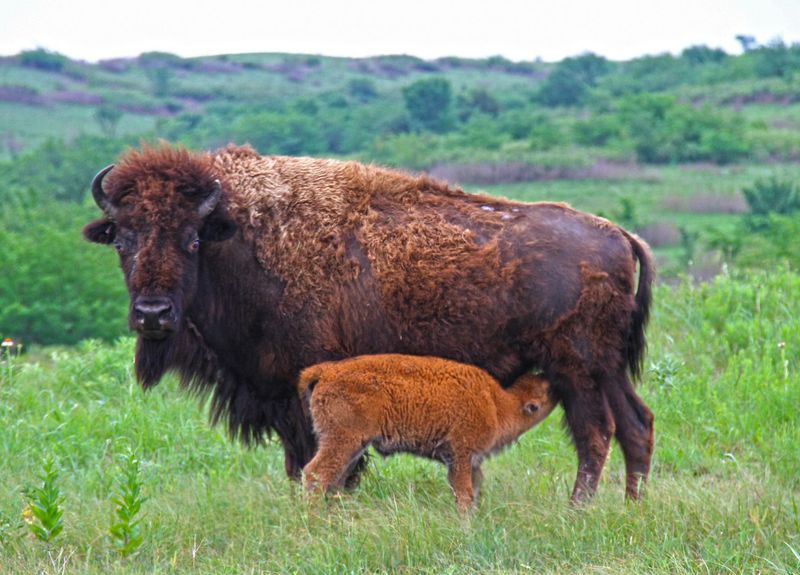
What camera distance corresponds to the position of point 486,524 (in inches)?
240

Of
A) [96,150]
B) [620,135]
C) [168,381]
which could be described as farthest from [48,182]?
[168,381]

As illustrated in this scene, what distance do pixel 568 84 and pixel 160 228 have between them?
78945 mm

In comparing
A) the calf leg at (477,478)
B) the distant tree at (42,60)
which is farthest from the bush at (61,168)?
the calf leg at (477,478)

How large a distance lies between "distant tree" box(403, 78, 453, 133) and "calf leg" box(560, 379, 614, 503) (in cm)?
6771

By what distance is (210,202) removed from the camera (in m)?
6.62

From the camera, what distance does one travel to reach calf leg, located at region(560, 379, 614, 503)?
21.6 ft

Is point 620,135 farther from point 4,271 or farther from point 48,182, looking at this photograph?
point 4,271

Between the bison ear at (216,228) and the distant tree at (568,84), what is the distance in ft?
248

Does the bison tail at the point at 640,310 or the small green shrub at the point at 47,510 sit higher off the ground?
the bison tail at the point at 640,310

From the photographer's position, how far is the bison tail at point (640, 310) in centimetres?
679

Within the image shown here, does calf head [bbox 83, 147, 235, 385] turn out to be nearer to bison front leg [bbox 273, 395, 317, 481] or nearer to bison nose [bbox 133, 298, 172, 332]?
bison nose [bbox 133, 298, 172, 332]

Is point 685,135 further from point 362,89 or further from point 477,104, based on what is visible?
point 362,89

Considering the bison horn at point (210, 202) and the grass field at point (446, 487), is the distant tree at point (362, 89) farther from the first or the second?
the bison horn at point (210, 202)

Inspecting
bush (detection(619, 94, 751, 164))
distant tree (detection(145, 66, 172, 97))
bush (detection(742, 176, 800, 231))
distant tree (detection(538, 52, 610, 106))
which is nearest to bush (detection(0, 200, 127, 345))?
bush (detection(742, 176, 800, 231))
